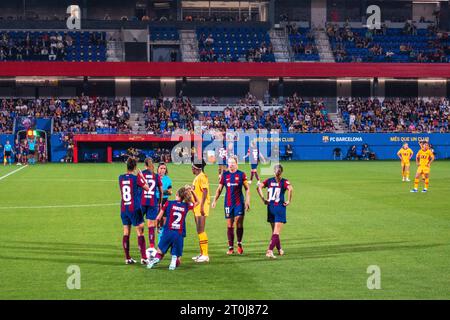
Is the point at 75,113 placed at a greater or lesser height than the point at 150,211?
greater

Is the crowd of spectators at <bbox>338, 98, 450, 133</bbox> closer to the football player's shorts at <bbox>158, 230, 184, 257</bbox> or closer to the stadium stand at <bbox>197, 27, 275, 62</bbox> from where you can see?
the stadium stand at <bbox>197, 27, 275, 62</bbox>

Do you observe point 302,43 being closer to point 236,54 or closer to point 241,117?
point 236,54

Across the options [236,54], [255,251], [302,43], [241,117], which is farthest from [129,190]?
[302,43]

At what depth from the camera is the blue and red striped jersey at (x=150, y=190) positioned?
50.9 feet

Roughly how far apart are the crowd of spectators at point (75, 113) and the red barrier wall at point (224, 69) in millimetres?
2374

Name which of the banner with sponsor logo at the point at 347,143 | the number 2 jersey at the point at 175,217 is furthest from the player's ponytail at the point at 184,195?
the banner with sponsor logo at the point at 347,143

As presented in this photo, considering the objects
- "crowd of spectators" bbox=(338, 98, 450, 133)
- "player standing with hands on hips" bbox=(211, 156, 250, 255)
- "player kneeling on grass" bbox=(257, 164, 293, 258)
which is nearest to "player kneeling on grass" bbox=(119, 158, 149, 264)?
"player standing with hands on hips" bbox=(211, 156, 250, 255)

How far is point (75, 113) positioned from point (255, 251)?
48.8 meters

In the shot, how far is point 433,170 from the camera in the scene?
47000 mm

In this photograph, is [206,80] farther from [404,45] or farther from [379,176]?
[379,176]

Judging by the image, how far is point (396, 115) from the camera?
6794 cm

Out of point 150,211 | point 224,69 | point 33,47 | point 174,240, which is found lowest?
point 174,240

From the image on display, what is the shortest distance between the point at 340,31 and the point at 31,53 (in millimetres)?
28034
